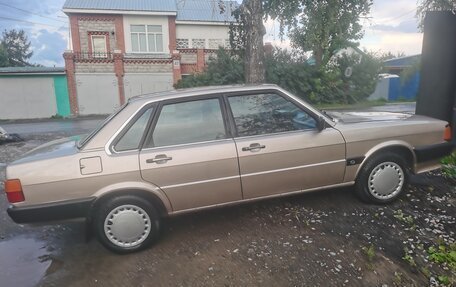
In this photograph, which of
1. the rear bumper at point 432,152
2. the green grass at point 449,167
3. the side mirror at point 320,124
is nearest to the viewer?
the side mirror at point 320,124

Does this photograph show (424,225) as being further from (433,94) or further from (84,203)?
(84,203)

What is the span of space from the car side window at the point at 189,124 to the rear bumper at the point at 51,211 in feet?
2.84

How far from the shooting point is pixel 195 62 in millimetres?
24922

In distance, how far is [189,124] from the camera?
138 inches

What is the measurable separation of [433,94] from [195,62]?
20.9 m

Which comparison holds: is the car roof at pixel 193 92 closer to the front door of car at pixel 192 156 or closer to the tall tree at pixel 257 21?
the front door of car at pixel 192 156

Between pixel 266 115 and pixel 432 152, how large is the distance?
2209 millimetres

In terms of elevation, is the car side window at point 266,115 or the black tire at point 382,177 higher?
the car side window at point 266,115

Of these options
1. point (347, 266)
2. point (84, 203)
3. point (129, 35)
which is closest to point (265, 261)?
point (347, 266)

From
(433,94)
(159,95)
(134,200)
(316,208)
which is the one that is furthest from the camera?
(433,94)

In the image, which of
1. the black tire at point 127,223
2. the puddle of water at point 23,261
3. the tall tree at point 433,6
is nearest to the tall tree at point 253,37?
the tall tree at point 433,6

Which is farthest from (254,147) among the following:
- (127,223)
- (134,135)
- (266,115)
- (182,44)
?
(182,44)

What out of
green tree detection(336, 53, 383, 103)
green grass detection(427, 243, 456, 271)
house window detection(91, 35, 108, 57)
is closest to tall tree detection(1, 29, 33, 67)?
house window detection(91, 35, 108, 57)

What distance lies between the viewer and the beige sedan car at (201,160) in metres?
3.14
